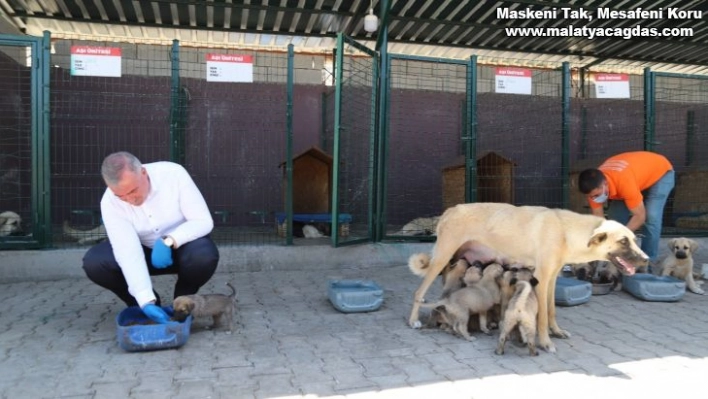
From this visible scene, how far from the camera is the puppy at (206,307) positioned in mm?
3850

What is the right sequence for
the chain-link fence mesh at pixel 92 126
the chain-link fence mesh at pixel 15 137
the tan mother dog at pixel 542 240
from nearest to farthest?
the tan mother dog at pixel 542 240 → the chain-link fence mesh at pixel 15 137 → the chain-link fence mesh at pixel 92 126

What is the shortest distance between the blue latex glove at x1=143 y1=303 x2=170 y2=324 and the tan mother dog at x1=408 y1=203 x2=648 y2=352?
2001 millimetres

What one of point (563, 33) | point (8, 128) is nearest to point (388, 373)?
point (8, 128)

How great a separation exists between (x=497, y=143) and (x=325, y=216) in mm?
4634

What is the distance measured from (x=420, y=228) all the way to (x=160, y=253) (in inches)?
200

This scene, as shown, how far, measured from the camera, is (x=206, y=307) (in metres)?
4.05

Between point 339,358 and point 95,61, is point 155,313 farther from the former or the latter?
point 95,61

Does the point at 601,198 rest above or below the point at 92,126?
below

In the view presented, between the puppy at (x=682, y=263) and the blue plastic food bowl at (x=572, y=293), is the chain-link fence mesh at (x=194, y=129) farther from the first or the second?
the puppy at (x=682, y=263)

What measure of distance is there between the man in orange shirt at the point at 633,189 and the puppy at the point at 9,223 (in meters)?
6.91

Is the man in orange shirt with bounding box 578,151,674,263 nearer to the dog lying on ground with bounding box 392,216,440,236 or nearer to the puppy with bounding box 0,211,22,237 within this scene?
the dog lying on ground with bounding box 392,216,440,236

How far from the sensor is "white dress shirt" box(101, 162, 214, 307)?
150 inches

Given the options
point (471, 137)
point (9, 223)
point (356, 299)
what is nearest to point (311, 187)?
point (471, 137)

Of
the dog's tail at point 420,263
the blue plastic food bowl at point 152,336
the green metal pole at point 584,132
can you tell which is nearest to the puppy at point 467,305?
→ the dog's tail at point 420,263
